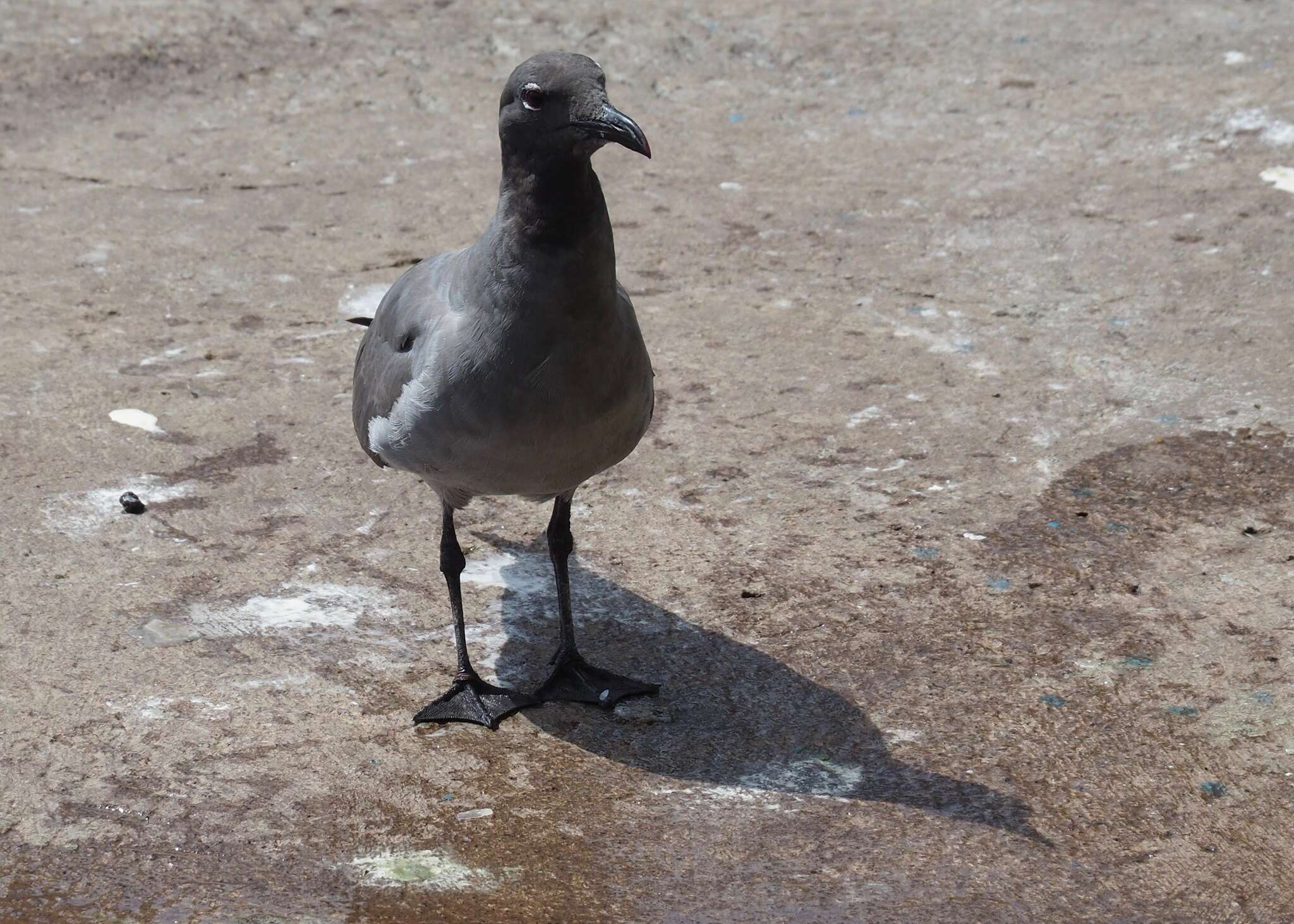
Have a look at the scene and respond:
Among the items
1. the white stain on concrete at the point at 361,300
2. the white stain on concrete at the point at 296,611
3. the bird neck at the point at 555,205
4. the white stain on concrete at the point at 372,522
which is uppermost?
the bird neck at the point at 555,205

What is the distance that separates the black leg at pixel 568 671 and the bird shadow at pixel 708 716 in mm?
39

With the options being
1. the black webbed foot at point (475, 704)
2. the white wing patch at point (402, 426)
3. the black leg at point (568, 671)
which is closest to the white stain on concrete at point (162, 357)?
the white wing patch at point (402, 426)

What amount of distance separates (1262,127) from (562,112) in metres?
5.51

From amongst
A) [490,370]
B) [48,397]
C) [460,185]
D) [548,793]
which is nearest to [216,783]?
[548,793]

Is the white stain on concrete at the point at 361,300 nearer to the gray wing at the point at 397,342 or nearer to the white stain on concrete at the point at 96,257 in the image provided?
the white stain on concrete at the point at 96,257

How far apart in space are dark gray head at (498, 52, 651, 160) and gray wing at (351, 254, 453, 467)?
1.85 ft

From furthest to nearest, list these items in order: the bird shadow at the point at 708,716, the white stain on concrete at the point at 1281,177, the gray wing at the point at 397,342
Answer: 1. the white stain on concrete at the point at 1281,177
2. the gray wing at the point at 397,342
3. the bird shadow at the point at 708,716

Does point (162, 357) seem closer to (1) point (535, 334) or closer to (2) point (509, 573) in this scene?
(2) point (509, 573)

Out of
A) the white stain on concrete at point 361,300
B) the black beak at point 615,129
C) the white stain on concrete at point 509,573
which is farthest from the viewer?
the white stain on concrete at point 361,300

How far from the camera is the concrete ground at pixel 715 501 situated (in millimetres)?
3605

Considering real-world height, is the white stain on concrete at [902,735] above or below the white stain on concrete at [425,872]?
above

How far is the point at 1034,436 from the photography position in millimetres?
5512

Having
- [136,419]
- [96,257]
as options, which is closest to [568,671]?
[136,419]

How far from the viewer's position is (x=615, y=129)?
3486 mm
